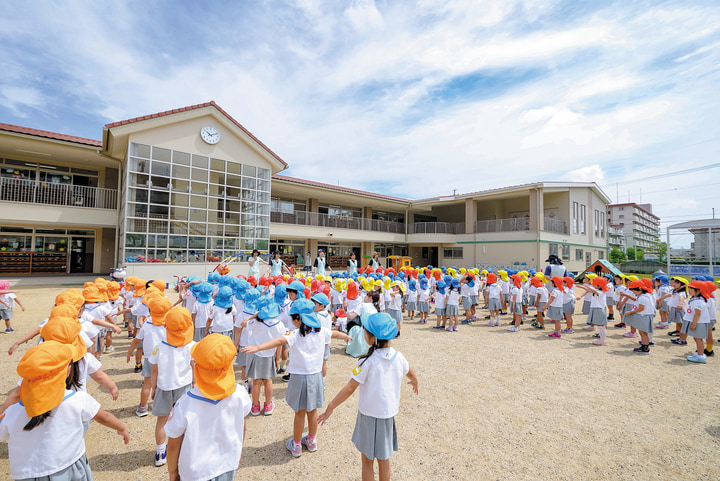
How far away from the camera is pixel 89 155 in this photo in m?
15.2

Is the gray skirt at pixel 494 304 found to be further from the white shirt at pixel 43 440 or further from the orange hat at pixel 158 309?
the white shirt at pixel 43 440

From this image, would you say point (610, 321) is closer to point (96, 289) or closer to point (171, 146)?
point (96, 289)

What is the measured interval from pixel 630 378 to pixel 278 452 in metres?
5.64

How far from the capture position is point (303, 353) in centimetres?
309

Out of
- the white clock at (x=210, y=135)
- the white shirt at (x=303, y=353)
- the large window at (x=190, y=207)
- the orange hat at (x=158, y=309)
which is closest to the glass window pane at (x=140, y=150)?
the large window at (x=190, y=207)

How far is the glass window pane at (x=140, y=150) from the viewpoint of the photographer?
44.7ft

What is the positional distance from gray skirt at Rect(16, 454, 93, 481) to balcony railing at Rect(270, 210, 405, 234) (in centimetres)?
1857

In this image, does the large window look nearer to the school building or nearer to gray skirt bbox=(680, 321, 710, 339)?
the school building

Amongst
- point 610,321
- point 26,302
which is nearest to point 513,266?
point 610,321

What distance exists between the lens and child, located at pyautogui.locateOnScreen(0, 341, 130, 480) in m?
1.72

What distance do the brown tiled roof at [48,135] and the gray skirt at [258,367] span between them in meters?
16.5

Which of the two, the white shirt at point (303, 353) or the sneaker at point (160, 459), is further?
the white shirt at point (303, 353)

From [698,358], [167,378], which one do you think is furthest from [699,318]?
[167,378]

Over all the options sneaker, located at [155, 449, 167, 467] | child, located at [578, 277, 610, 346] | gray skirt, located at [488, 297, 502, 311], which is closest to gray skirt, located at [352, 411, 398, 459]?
sneaker, located at [155, 449, 167, 467]
